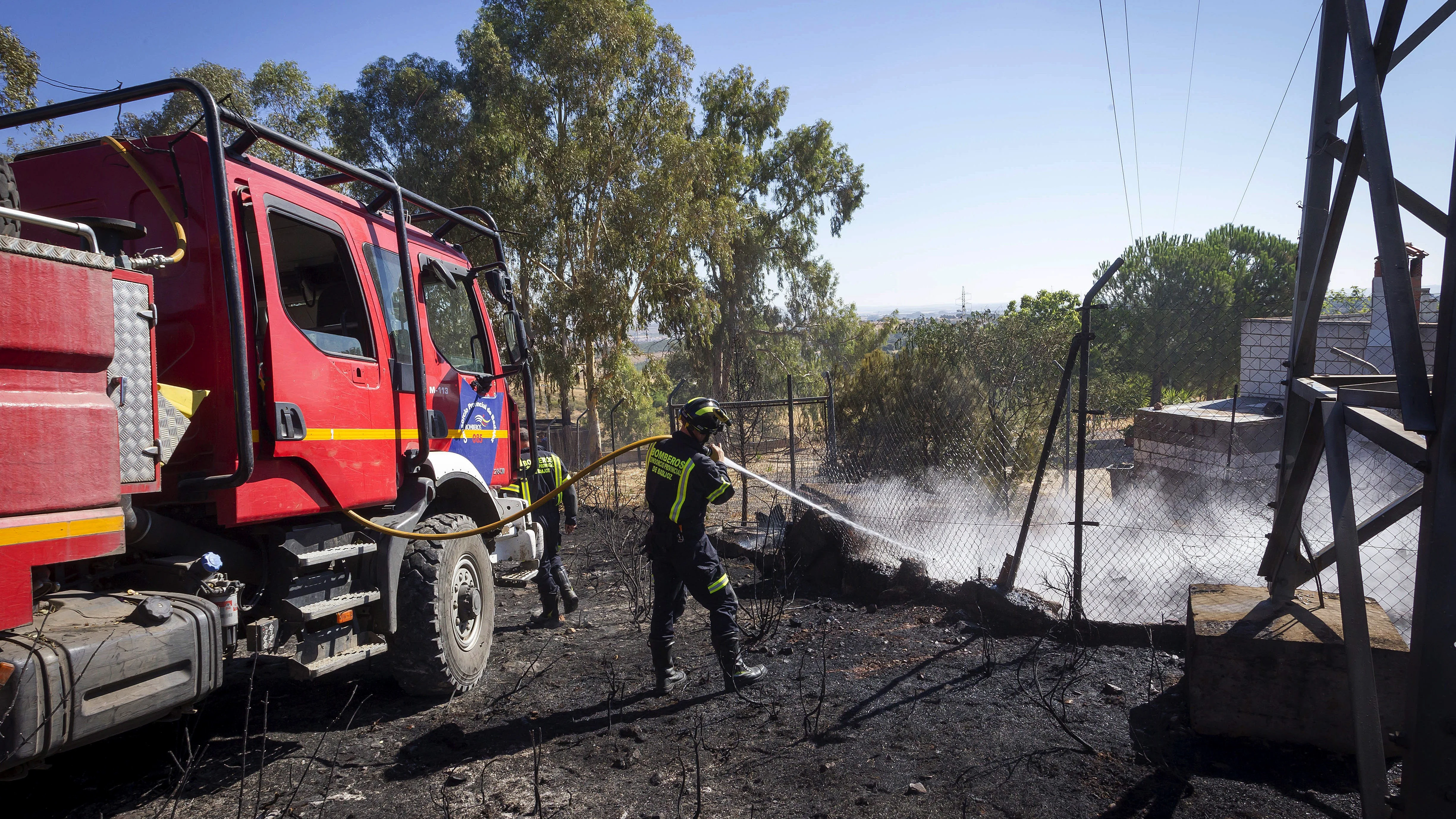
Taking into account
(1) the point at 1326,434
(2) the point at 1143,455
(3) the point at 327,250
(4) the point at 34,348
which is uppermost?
(3) the point at 327,250

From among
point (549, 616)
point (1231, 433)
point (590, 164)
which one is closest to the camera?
point (549, 616)

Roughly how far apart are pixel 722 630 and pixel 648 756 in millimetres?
923

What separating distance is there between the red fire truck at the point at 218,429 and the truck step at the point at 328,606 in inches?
0.8

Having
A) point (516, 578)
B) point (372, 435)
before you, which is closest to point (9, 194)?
point (372, 435)

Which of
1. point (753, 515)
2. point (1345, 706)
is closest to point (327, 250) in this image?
point (1345, 706)

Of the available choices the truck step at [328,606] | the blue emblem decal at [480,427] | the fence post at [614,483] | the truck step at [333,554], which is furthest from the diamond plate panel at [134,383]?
the fence post at [614,483]

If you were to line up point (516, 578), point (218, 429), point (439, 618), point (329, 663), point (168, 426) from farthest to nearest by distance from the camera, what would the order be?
1. point (516, 578)
2. point (439, 618)
3. point (329, 663)
4. point (218, 429)
5. point (168, 426)

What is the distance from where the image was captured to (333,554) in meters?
3.84

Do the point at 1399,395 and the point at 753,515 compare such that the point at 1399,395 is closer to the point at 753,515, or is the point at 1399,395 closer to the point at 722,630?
the point at 722,630

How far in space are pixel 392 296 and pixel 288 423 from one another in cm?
124

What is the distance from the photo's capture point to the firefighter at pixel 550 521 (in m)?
6.18

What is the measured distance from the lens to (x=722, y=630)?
459cm

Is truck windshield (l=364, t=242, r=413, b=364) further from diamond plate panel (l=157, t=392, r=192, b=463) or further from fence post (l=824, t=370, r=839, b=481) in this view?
fence post (l=824, t=370, r=839, b=481)

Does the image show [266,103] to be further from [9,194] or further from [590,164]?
[9,194]
